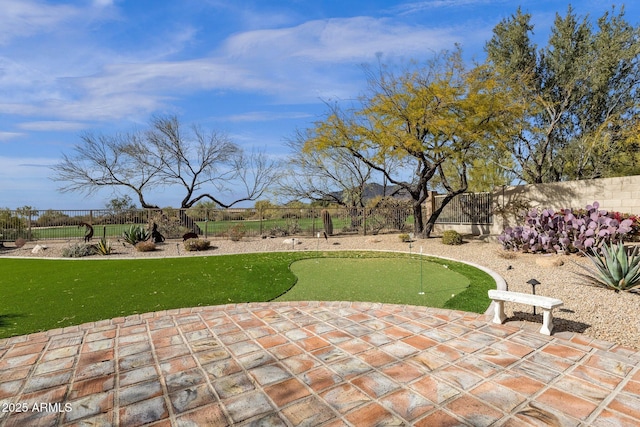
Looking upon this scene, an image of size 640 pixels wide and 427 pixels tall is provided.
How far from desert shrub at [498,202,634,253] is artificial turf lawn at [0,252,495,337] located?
2.43 metres

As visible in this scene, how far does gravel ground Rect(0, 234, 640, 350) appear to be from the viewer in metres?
3.98

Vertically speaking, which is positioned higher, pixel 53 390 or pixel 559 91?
pixel 559 91

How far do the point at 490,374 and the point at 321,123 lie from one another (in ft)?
41.6

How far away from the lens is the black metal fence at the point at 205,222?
14562 millimetres

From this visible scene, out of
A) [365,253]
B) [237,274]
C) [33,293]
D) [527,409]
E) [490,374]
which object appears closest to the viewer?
[527,409]

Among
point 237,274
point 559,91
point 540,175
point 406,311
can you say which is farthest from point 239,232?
point 559,91

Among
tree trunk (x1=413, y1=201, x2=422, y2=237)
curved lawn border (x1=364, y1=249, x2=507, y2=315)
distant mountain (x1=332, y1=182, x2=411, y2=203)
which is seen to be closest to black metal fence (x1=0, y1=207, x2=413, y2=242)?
tree trunk (x1=413, y1=201, x2=422, y2=237)

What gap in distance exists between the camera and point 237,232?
47.8 feet

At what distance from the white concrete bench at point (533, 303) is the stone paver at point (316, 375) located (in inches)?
5.3

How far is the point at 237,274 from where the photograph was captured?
739 centimetres

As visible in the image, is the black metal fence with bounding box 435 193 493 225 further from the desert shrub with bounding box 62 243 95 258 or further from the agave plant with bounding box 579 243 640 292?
the desert shrub with bounding box 62 243 95 258

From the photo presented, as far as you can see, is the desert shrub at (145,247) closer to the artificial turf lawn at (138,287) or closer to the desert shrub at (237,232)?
the artificial turf lawn at (138,287)

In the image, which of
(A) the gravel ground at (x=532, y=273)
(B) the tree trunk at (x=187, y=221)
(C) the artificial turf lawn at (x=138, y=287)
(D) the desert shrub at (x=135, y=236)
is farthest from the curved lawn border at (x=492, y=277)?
(B) the tree trunk at (x=187, y=221)

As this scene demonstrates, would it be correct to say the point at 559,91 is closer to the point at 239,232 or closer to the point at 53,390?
the point at 239,232
